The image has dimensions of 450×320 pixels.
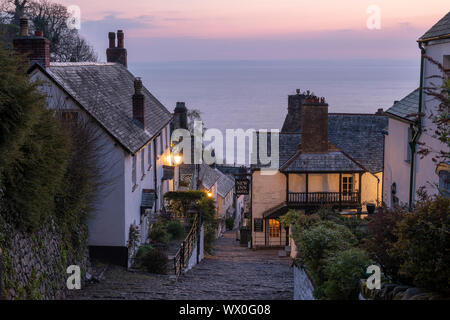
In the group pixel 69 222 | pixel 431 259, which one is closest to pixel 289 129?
pixel 69 222

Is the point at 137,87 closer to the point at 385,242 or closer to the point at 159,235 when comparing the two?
the point at 159,235

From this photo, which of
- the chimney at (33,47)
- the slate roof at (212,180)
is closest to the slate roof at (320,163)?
the chimney at (33,47)

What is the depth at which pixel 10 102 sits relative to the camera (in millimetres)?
11180

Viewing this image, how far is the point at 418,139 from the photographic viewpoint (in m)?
17.9

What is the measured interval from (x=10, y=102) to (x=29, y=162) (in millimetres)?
1923

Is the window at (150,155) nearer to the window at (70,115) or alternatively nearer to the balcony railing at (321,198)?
the window at (70,115)

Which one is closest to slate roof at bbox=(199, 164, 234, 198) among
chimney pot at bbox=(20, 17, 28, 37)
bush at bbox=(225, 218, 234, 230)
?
bush at bbox=(225, 218, 234, 230)

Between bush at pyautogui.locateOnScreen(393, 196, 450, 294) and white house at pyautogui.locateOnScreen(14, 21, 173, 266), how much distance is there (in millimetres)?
12530

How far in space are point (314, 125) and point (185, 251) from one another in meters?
14.0

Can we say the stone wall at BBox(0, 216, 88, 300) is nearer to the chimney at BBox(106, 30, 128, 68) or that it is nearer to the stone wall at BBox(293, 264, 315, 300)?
the stone wall at BBox(293, 264, 315, 300)

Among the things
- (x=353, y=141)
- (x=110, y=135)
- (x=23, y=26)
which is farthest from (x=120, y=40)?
(x=110, y=135)

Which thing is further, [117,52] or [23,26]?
[117,52]
